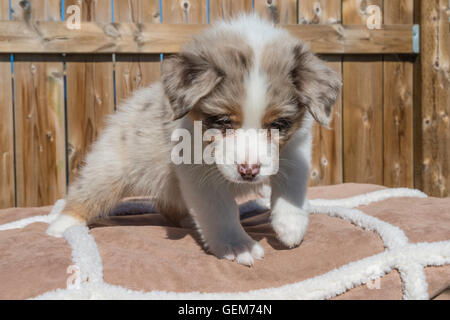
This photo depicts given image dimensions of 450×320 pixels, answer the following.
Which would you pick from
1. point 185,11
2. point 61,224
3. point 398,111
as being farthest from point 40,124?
point 398,111

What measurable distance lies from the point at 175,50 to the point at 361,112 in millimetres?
1802

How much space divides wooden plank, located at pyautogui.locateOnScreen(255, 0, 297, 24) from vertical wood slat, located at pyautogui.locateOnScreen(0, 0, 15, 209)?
210 cm

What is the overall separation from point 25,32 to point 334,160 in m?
2.82

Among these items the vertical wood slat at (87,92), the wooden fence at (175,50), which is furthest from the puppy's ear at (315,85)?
the vertical wood slat at (87,92)

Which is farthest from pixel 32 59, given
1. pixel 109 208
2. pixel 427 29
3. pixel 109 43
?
pixel 427 29

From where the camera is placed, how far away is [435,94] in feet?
14.0

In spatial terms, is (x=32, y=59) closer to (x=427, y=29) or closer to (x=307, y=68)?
(x=307, y=68)

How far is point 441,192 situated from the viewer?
4371 mm

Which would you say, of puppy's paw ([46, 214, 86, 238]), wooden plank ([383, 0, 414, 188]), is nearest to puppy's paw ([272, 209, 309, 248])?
puppy's paw ([46, 214, 86, 238])

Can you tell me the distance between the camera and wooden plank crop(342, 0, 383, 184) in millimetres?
4215

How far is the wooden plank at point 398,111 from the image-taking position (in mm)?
4312

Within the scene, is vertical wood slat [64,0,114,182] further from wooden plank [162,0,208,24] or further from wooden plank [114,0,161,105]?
wooden plank [162,0,208,24]

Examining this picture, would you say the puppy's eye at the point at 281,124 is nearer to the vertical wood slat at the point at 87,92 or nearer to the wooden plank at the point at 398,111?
the vertical wood slat at the point at 87,92

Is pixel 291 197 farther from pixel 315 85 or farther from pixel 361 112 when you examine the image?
pixel 361 112
